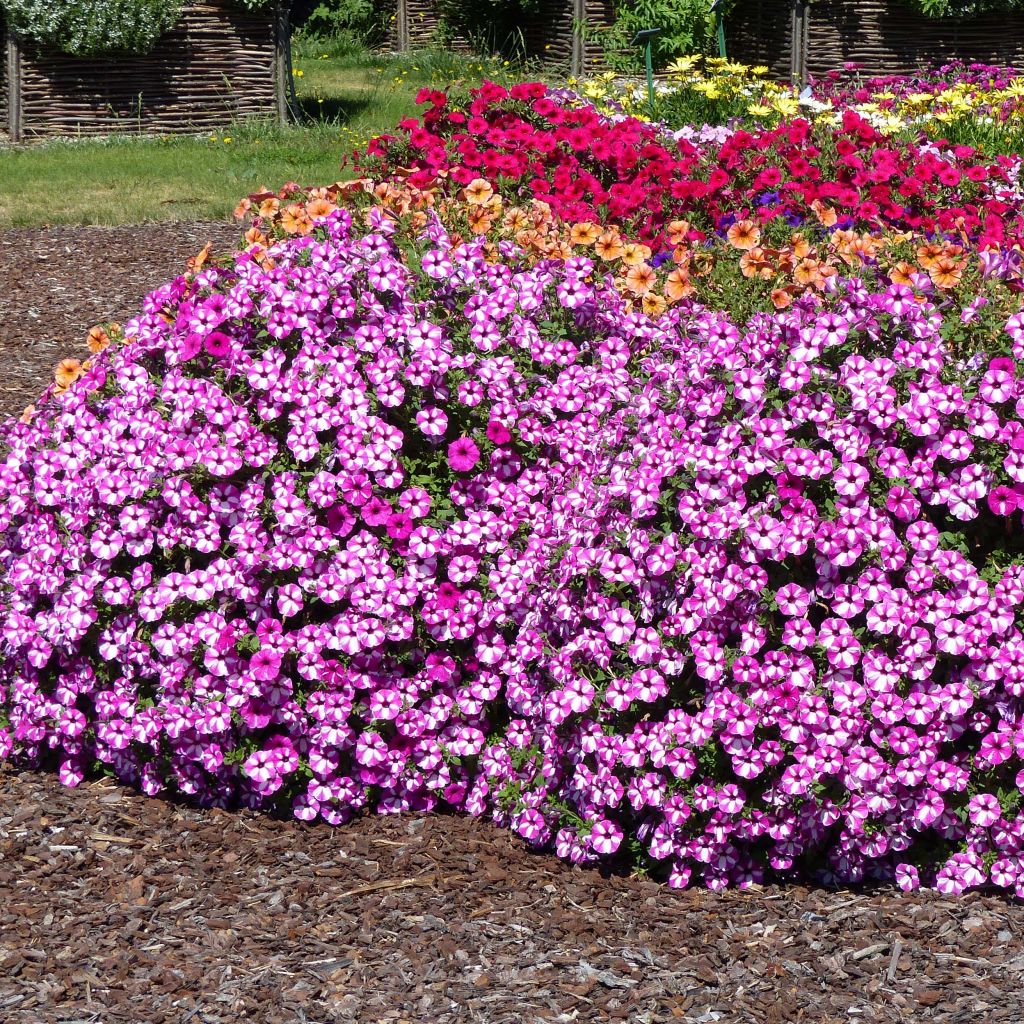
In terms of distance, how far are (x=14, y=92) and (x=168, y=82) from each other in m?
1.43

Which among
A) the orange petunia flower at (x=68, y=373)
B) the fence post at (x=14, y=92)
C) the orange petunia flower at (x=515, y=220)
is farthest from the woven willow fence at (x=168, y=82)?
the orange petunia flower at (x=68, y=373)

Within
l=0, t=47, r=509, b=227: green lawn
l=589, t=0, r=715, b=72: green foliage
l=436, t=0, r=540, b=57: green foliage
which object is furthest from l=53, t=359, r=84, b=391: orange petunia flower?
l=436, t=0, r=540, b=57: green foliage

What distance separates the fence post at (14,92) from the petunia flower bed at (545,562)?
10861 mm

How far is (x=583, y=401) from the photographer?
3705 millimetres

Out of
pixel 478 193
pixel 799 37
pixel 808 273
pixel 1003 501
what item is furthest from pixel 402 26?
pixel 1003 501

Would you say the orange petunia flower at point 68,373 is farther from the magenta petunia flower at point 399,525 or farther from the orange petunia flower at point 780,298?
the orange petunia flower at point 780,298

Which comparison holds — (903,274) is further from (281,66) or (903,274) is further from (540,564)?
(281,66)

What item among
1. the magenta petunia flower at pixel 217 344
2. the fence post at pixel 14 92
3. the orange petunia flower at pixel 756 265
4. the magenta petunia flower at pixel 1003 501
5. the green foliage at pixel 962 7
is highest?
the green foliage at pixel 962 7

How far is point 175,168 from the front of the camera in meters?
12.1

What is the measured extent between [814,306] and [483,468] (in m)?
0.89

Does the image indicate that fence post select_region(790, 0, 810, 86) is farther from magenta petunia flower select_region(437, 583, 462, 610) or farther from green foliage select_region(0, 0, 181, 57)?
magenta petunia flower select_region(437, 583, 462, 610)

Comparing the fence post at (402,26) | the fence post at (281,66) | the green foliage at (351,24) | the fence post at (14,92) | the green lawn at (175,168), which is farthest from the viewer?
the green foliage at (351,24)

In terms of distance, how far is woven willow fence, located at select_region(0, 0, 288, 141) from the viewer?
45.1 feet

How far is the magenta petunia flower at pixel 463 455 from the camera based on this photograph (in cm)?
345
